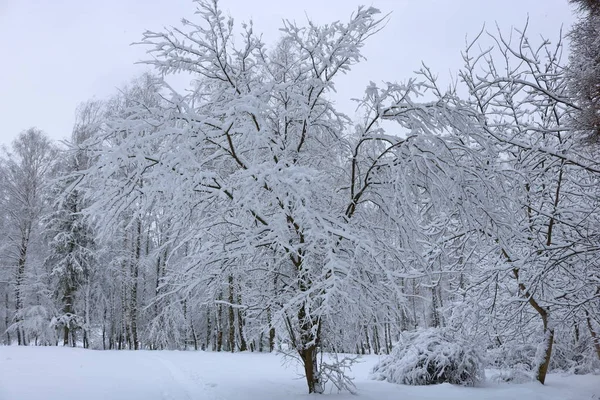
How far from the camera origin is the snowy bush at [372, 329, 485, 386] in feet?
25.2

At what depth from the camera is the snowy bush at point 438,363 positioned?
302 inches

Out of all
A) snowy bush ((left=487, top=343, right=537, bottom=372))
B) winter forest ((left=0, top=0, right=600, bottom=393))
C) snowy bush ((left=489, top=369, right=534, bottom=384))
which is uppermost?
winter forest ((left=0, top=0, right=600, bottom=393))

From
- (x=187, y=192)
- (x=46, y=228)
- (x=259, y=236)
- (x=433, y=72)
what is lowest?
(x=259, y=236)

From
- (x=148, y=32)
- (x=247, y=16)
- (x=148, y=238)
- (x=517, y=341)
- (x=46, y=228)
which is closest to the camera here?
(x=148, y=32)

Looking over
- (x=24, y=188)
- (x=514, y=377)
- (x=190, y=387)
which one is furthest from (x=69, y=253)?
(x=514, y=377)

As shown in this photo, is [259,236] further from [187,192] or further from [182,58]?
[182,58]

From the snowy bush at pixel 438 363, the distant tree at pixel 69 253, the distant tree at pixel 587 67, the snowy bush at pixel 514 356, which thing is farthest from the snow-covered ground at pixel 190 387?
the distant tree at pixel 69 253

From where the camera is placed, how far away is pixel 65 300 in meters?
17.1

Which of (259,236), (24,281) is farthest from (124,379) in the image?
(24,281)

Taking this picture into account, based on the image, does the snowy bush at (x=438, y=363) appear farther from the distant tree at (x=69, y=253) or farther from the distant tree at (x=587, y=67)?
the distant tree at (x=69, y=253)

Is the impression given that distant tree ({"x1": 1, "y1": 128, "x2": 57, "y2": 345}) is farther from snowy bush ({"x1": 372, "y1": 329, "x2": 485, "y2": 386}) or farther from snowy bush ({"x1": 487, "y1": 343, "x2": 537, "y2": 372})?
snowy bush ({"x1": 487, "y1": 343, "x2": 537, "y2": 372})

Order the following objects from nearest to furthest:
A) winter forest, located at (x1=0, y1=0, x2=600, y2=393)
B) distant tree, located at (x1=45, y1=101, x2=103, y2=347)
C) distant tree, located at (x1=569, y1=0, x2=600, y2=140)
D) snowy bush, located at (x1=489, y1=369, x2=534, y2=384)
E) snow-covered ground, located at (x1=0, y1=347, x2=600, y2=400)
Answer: winter forest, located at (x1=0, y1=0, x2=600, y2=393), distant tree, located at (x1=569, y1=0, x2=600, y2=140), snow-covered ground, located at (x1=0, y1=347, x2=600, y2=400), snowy bush, located at (x1=489, y1=369, x2=534, y2=384), distant tree, located at (x1=45, y1=101, x2=103, y2=347)

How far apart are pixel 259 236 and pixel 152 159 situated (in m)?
1.77

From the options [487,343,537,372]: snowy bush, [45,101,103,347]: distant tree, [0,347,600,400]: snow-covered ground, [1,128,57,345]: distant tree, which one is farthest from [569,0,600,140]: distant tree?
[1,128,57,345]: distant tree
